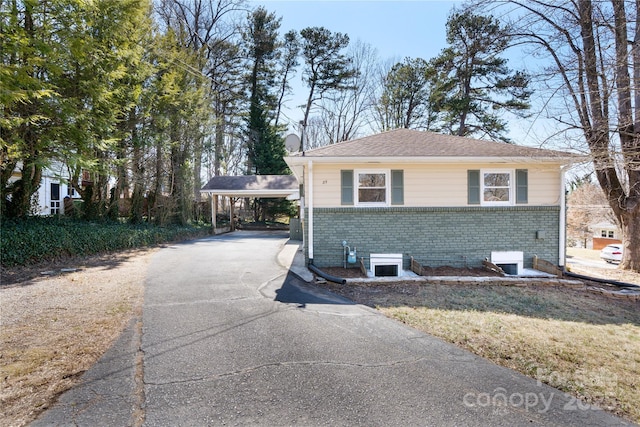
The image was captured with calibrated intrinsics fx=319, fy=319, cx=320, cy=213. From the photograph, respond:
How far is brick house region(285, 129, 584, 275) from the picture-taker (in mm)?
8766

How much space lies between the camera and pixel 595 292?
7484 mm

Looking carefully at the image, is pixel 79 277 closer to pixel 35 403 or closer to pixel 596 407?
pixel 35 403

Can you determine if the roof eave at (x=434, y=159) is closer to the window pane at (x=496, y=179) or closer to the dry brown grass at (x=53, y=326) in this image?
the window pane at (x=496, y=179)

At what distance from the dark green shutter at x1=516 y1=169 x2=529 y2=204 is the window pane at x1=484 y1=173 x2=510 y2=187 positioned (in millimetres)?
287

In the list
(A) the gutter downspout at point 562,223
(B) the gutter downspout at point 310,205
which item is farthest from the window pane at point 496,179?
(B) the gutter downspout at point 310,205

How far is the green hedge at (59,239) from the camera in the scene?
26.8ft

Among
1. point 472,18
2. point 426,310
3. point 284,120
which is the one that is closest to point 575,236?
point 472,18

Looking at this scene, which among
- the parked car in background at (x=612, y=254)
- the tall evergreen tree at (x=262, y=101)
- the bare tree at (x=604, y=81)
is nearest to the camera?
the bare tree at (x=604, y=81)

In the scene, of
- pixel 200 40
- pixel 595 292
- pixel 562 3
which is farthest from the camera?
pixel 200 40

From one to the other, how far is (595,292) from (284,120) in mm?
26839

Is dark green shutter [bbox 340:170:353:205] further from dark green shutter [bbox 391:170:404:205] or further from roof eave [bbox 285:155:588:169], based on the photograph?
dark green shutter [bbox 391:170:404:205]

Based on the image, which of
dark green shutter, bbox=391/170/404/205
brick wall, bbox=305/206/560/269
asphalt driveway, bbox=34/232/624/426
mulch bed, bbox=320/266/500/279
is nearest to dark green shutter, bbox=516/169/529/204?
brick wall, bbox=305/206/560/269

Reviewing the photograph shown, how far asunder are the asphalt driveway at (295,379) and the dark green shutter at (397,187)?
4.44 metres

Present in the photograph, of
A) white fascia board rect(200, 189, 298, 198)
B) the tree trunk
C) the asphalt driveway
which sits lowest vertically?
the asphalt driveway
